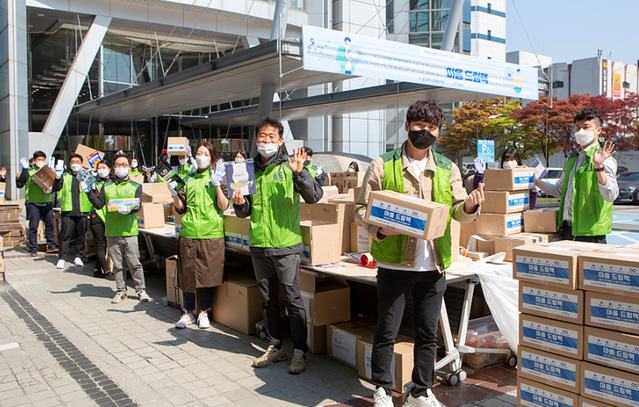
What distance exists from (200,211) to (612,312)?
3871 mm

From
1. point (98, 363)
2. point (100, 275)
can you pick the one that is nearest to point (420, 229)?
point (98, 363)

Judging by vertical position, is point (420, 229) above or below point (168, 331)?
above

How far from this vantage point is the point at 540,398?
9.80 ft

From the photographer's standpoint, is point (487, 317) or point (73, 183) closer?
point (487, 317)

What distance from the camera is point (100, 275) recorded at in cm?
819

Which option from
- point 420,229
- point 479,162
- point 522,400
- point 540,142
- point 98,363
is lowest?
point 98,363

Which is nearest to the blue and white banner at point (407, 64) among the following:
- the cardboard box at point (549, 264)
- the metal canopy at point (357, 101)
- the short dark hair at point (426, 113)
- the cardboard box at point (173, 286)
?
the metal canopy at point (357, 101)

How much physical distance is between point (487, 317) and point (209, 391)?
2.42 m

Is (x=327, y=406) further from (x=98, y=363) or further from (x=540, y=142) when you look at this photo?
(x=540, y=142)

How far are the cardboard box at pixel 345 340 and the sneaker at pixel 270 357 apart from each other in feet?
1.48

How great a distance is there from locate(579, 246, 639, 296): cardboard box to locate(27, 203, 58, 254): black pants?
9.90 m

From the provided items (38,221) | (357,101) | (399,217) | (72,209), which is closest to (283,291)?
(399,217)

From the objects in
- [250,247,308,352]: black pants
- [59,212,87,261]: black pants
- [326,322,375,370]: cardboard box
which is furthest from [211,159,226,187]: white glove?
[59,212,87,261]: black pants

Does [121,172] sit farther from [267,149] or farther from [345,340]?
[345,340]
